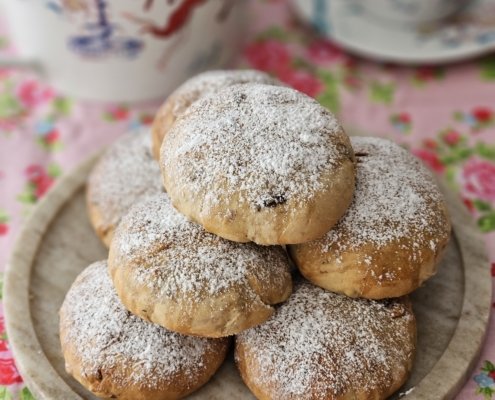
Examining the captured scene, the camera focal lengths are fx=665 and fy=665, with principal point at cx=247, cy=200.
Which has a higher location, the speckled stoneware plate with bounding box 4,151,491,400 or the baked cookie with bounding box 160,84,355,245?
the baked cookie with bounding box 160,84,355,245

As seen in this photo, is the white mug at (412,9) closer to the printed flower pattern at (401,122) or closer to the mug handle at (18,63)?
the printed flower pattern at (401,122)

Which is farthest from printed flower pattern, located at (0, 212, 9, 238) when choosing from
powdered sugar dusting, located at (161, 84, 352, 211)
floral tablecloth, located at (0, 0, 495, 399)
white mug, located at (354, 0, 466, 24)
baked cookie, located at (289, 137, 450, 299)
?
white mug, located at (354, 0, 466, 24)

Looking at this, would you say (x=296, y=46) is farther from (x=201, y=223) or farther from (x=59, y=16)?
(x=201, y=223)

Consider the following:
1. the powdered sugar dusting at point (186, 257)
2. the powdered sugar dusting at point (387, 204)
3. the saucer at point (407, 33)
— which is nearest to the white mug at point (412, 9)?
the saucer at point (407, 33)

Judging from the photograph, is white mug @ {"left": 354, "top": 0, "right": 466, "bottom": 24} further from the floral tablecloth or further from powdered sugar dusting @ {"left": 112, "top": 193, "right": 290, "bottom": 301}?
powdered sugar dusting @ {"left": 112, "top": 193, "right": 290, "bottom": 301}

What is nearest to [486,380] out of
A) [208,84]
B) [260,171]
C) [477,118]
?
[260,171]

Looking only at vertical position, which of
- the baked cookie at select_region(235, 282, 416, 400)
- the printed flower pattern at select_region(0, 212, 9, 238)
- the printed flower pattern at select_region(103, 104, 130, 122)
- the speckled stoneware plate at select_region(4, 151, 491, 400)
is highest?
the baked cookie at select_region(235, 282, 416, 400)

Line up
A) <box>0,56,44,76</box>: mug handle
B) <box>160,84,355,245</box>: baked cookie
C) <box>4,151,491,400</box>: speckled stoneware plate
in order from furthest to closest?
<box>0,56,44,76</box>: mug handle, <box>4,151,491,400</box>: speckled stoneware plate, <box>160,84,355,245</box>: baked cookie
